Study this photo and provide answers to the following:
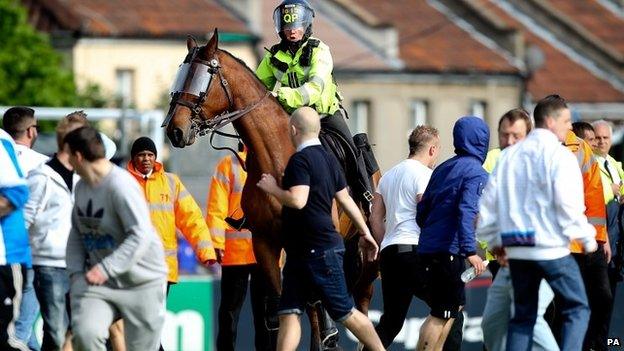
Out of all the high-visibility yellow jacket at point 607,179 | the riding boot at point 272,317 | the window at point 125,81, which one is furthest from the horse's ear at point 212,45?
the window at point 125,81

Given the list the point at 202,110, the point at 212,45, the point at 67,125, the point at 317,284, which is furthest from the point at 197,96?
the point at 317,284

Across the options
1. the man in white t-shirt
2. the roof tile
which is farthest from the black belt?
the roof tile

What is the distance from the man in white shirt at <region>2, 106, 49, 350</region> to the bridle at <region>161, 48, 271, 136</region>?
106 centimetres

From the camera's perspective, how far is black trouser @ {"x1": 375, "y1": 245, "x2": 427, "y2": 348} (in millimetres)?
15930

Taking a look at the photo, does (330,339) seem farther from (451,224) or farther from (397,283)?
(451,224)

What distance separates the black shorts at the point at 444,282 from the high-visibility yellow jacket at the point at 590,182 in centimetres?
144

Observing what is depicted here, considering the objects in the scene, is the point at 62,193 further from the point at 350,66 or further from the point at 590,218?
the point at 350,66

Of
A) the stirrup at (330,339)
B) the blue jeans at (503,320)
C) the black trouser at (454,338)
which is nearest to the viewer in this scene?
the blue jeans at (503,320)

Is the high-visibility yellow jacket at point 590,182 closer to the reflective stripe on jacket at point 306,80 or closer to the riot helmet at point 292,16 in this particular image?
the reflective stripe on jacket at point 306,80

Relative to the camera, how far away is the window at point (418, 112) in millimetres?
68688

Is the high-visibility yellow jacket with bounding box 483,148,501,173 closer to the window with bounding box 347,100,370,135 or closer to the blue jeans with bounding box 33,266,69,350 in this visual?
the blue jeans with bounding box 33,266,69,350

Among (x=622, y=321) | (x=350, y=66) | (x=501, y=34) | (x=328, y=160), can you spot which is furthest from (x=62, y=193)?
(x=501, y=34)

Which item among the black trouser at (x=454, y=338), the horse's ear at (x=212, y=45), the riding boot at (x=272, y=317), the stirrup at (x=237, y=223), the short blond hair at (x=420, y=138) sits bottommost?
the black trouser at (x=454, y=338)

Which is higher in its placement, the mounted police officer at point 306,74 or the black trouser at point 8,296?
the mounted police officer at point 306,74
